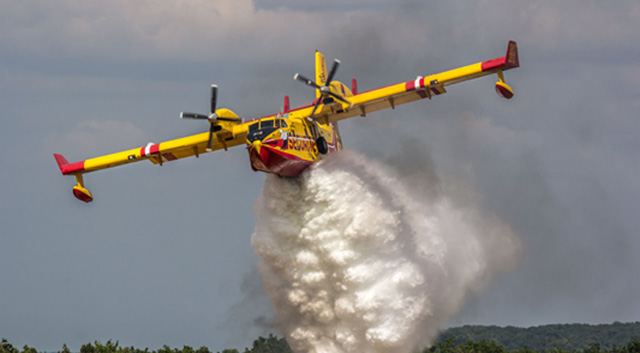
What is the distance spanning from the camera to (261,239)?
50750mm

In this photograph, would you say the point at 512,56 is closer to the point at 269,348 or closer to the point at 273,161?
the point at 273,161

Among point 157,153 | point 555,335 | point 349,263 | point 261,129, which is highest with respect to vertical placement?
point 555,335

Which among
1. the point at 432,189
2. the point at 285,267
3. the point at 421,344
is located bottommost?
the point at 421,344

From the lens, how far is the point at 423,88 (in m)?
49.5

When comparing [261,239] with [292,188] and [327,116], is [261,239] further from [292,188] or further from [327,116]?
[327,116]

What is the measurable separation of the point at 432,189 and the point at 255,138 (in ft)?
34.4

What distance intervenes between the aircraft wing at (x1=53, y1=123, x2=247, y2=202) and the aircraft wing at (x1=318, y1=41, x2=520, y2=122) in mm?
3766

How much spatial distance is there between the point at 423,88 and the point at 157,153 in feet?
38.9

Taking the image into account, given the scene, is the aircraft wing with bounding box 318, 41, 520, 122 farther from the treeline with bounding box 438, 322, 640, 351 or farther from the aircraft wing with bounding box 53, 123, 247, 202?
the treeline with bounding box 438, 322, 640, 351

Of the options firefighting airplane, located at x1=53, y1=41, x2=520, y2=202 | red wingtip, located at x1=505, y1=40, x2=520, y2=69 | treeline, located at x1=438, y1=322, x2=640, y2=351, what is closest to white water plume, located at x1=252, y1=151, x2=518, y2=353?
firefighting airplane, located at x1=53, y1=41, x2=520, y2=202

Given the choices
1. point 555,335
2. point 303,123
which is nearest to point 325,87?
point 303,123

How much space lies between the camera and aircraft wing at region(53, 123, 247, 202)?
51.0 m

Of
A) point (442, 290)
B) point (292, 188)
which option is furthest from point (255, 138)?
point (442, 290)

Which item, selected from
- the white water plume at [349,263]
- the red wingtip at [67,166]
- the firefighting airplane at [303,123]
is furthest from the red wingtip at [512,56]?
the red wingtip at [67,166]
